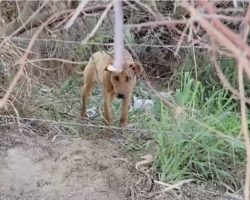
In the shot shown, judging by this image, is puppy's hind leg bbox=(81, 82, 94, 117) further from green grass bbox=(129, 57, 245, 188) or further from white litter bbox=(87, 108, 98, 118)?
green grass bbox=(129, 57, 245, 188)

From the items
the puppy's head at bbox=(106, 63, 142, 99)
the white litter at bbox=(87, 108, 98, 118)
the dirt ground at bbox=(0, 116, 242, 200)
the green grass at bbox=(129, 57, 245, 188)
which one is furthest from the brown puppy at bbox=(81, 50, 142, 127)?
the green grass at bbox=(129, 57, 245, 188)

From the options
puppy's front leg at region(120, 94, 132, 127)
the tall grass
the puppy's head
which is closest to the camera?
the tall grass

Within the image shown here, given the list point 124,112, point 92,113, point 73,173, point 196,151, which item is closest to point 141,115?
point 124,112

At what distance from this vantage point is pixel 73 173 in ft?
11.0

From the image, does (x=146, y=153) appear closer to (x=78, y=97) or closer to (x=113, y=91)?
(x=113, y=91)

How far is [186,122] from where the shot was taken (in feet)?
11.4

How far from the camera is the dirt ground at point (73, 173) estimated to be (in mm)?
3158

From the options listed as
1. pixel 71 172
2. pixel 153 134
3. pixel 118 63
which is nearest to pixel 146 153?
pixel 153 134

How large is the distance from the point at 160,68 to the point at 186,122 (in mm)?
2441

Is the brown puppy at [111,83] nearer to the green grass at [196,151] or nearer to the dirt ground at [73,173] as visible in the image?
the dirt ground at [73,173]

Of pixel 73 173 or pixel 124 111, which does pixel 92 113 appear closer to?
pixel 124 111

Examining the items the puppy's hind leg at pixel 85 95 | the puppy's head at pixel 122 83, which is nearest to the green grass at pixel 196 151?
the puppy's head at pixel 122 83

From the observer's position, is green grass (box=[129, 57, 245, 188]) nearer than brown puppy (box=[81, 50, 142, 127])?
Yes

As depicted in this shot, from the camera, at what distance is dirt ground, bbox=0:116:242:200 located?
10.4 feet
